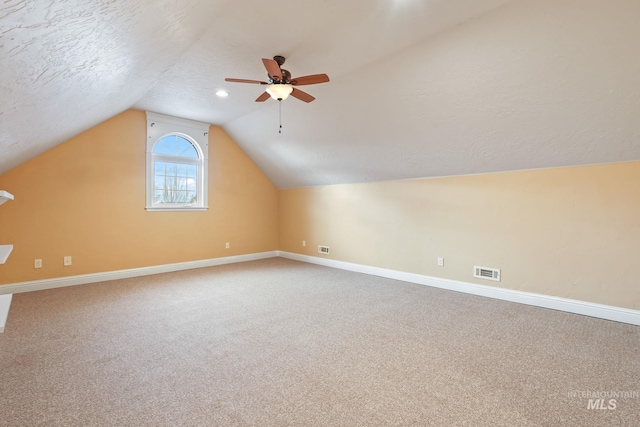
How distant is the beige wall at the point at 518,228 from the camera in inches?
112

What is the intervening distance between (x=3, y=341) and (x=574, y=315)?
5.24 meters

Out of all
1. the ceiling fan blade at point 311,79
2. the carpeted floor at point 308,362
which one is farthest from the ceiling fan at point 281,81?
the carpeted floor at point 308,362

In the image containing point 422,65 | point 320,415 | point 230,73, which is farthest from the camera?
point 230,73

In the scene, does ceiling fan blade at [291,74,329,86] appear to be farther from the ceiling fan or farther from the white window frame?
the white window frame

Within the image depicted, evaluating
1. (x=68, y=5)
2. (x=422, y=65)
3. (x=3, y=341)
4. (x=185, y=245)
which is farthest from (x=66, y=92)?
(x=185, y=245)

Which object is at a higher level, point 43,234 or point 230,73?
point 230,73

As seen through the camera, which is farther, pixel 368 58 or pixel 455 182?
pixel 455 182

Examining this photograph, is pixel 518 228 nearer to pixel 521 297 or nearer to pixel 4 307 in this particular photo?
pixel 521 297

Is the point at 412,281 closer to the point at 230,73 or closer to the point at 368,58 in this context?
the point at 368,58

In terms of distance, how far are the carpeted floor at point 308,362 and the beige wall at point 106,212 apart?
2.46 ft

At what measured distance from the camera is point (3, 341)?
239 cm

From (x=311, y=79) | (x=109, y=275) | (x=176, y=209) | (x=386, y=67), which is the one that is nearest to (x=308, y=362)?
(x=311, y=79)

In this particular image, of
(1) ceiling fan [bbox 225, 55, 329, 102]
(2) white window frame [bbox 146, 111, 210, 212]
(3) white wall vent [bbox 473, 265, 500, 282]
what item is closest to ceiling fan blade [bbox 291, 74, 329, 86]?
(1) ceiling fan [bbox 225, 55, 329, 102]

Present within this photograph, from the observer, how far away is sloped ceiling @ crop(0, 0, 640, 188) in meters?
1.71
